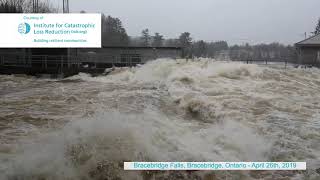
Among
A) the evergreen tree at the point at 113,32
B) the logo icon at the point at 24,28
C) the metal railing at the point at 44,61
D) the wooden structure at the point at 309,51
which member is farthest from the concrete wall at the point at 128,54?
the wooden structure at the point at 309,51

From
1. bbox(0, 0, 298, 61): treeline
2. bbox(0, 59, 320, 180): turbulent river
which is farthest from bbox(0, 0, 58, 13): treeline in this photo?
bbox(0, 59, 320, 180): turbulent river

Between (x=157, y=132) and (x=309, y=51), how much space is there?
38.1 m

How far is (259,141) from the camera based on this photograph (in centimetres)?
754

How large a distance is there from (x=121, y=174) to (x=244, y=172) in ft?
5.53

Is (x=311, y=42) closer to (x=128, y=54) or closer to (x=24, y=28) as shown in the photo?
(x=128, y=54)

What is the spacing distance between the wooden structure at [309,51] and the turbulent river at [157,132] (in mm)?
26184

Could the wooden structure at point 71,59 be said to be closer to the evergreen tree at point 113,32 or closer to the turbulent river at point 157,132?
the evergreen tree at point 113,32

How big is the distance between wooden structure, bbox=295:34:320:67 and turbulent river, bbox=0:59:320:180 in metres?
26.2

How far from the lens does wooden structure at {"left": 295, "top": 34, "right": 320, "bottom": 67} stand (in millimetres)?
40519

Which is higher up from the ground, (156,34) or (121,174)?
(156,34)

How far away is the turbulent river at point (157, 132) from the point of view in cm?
539

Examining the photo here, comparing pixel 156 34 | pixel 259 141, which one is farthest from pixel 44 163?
pixel 156 34

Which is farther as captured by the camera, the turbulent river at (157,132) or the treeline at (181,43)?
the treeline at (181,43)

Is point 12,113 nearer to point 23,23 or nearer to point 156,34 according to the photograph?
point 23,23
